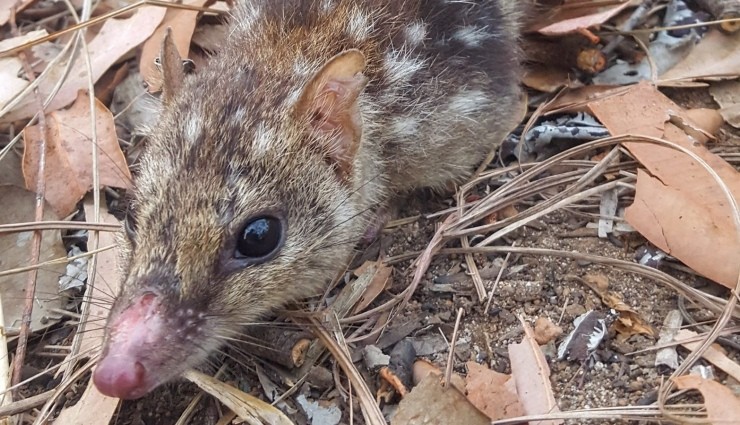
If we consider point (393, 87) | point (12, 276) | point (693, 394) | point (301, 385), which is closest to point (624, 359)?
point (693, 394)

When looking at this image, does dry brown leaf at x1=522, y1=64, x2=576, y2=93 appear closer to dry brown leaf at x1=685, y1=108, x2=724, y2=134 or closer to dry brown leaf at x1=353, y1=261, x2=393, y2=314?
dry brown leaf at x1=685, y1=108, x2=724, y2=134

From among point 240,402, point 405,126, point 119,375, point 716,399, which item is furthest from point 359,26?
point 716,399

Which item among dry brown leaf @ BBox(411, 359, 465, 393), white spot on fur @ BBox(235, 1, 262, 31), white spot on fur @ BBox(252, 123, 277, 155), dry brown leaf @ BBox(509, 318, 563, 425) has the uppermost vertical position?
white spot on fur @ BBox(235, 1, 262, 31)

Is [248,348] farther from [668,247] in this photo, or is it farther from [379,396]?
[668,247]

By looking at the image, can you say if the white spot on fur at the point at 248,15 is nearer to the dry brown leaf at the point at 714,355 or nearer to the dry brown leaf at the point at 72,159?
the dry brown leaf at the point at 72,159

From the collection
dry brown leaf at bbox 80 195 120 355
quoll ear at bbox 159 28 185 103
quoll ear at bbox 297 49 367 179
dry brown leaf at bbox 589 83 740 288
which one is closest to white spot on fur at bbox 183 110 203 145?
quoll ear at bbox 159 28 185 103

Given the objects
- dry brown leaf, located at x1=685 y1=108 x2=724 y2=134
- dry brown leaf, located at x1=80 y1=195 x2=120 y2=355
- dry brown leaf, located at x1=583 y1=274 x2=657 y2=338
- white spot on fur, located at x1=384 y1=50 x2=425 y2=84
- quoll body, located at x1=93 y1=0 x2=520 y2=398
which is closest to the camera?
quoll body, located at x1=93 y1=0 x2=520 y2=398
